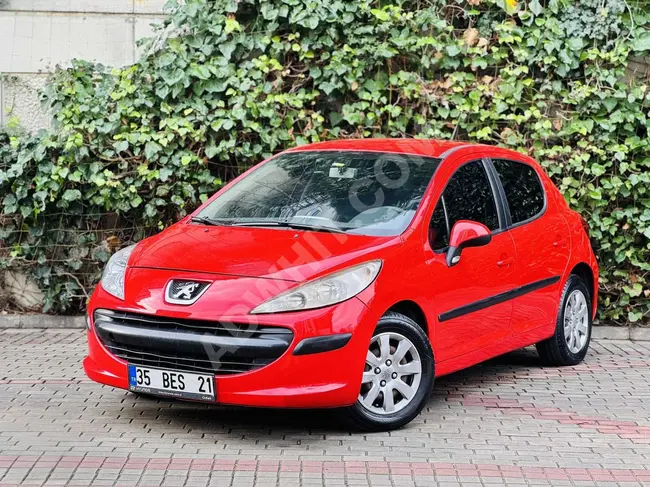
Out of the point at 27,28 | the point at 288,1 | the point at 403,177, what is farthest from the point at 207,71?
the point at 403,177

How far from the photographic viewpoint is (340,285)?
6223 millimetres

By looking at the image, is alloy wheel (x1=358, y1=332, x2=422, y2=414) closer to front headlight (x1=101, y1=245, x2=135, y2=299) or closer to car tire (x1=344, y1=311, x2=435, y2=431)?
car tire (x1=344, y1=311, x2=435, y2=431)

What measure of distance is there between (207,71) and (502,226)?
363 cm

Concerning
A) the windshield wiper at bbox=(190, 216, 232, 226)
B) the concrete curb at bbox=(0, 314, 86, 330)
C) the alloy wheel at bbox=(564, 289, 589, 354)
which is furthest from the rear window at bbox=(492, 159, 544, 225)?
the concrete curb at bbox=(0, 314, 86, 330)

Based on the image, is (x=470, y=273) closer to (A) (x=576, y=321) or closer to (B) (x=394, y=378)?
(B) (x=394, y=378)

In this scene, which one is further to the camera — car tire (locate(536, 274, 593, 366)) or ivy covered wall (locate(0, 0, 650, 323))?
ivy covered wall (locate(0, 0, 650, 323))

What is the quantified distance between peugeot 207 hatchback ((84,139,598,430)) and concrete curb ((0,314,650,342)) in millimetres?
2059

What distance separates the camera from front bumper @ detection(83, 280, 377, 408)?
19.7 ft

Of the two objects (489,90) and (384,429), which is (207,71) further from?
(384,429)

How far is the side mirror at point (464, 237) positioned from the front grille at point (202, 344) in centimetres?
145

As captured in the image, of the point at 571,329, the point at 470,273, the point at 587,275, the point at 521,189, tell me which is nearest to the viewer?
the point at 470,273

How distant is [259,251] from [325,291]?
0.55 metres

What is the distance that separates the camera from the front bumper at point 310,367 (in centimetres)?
600

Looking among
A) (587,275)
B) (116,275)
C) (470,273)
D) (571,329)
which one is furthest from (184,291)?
(587,275)
